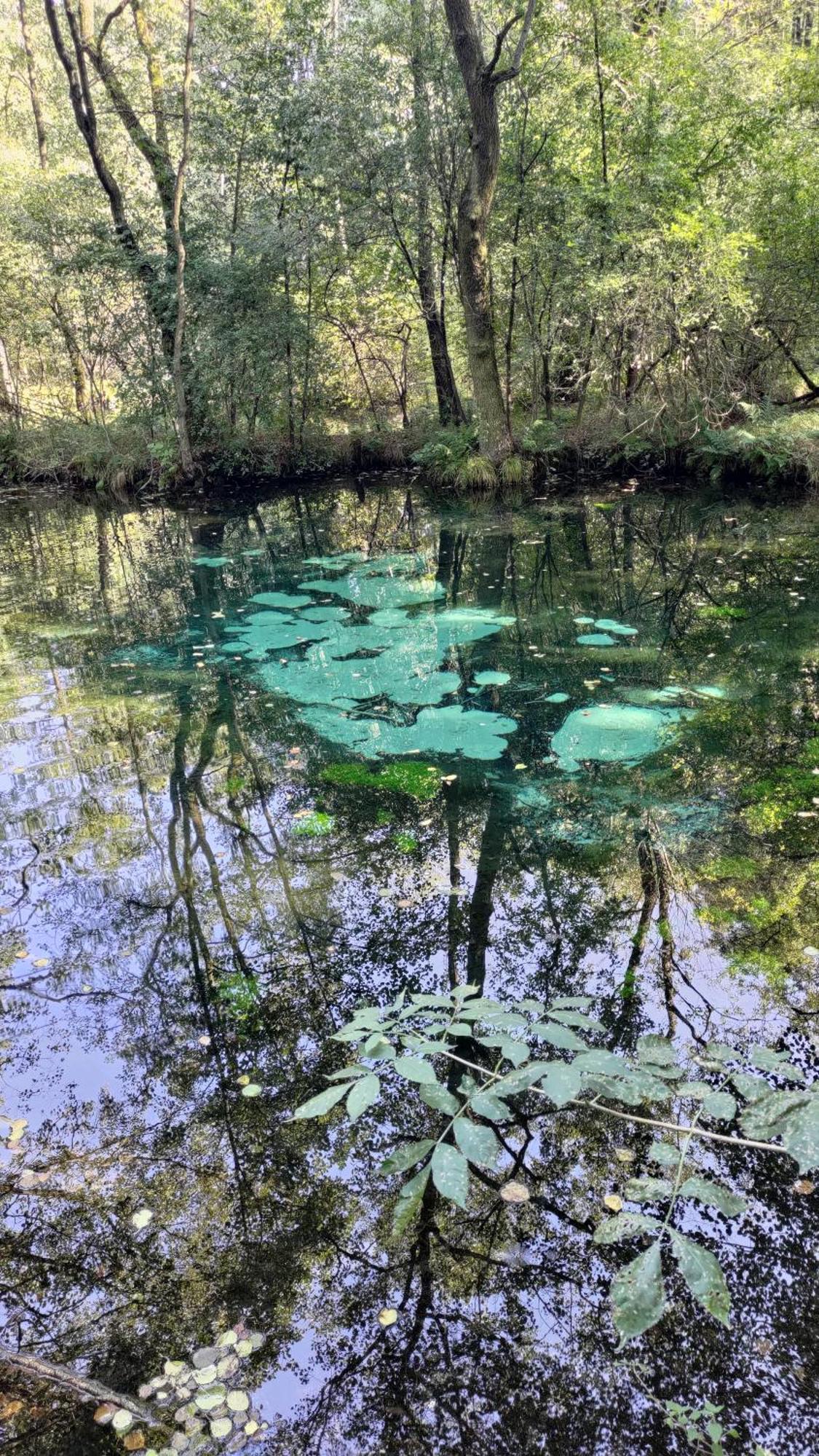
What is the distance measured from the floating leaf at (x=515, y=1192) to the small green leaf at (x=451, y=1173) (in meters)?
1.08

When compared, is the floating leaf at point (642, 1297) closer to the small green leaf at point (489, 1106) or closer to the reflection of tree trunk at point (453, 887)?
the small green leaf at point (489, 1106)

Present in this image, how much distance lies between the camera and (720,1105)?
1360 mm

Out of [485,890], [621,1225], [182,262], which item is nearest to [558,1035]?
[621,1225]

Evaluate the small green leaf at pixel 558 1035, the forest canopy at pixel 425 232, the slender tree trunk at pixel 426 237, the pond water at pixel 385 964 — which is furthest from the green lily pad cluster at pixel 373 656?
the slender tree trunk at pixel 426 237

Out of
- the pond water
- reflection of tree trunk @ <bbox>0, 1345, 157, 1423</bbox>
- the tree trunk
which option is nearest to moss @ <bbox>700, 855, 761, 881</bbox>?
the pond water

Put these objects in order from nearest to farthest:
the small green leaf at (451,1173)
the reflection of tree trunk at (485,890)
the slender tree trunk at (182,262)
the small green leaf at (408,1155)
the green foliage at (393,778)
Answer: the small green leaf at (451,1173), the small green leaf at (408,1155), the reflection of tree trunk at (485,890), the green foliage at (393,778), the slender tree trunk at (182,262)

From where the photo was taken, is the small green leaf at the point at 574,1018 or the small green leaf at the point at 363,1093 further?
the small green leaf at the point at 574,1018

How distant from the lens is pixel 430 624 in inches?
289

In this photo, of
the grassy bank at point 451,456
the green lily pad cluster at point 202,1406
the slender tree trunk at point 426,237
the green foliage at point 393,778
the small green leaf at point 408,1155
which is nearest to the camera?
the small green leaf at point 408,1155

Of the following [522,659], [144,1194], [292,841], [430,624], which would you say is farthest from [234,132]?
[144,1194]

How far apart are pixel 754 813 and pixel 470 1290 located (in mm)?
2704

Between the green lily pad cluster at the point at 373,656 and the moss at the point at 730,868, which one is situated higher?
the green lily pad cluster at the point at 373,656

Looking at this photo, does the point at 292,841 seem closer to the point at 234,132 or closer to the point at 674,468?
the point at 674,468

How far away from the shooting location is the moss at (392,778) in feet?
15.2
